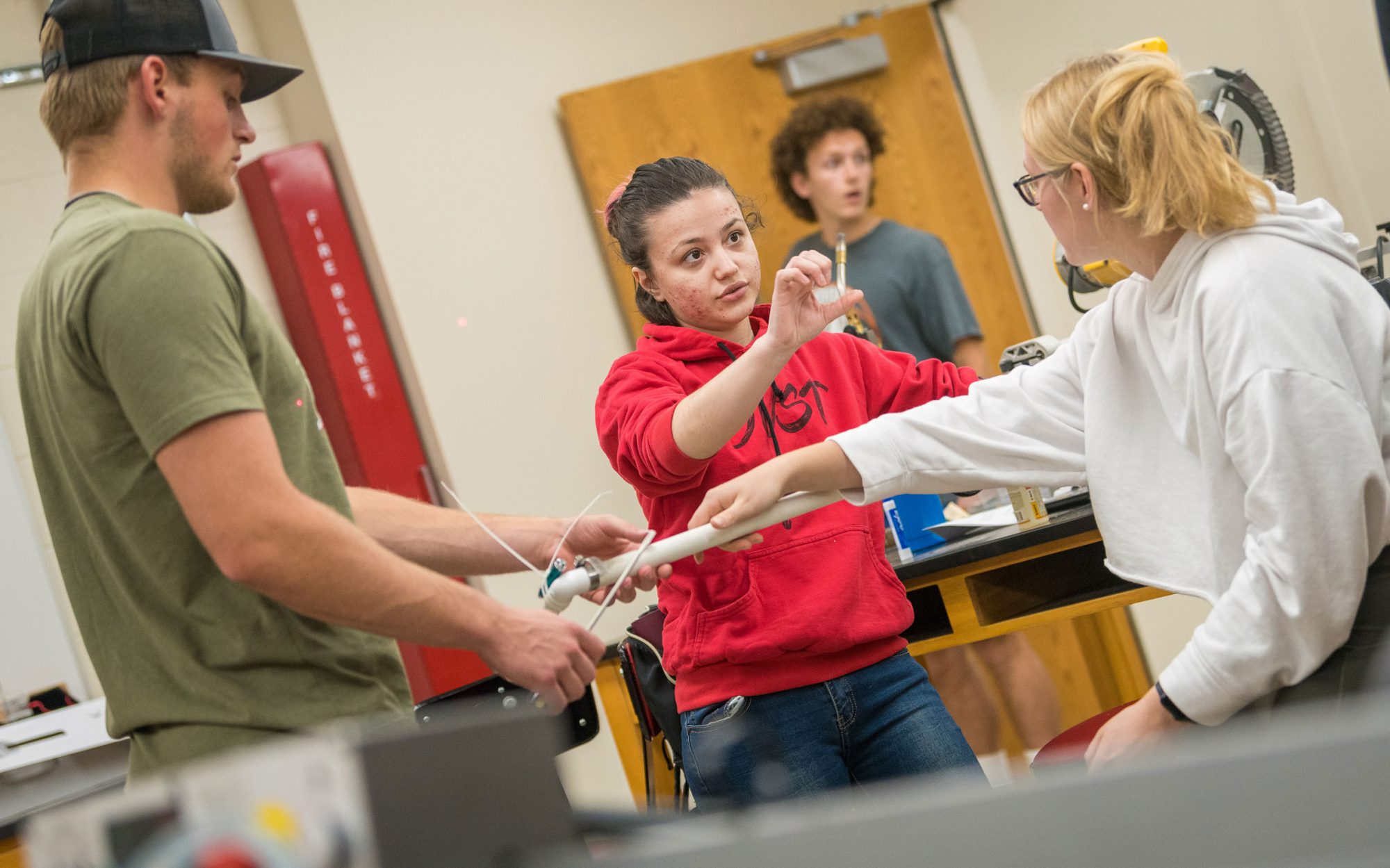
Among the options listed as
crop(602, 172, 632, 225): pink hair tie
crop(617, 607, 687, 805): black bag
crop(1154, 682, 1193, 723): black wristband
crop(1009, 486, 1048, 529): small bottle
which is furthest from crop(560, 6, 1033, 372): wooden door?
crop(1154, 682, 1193, 723): black wristband

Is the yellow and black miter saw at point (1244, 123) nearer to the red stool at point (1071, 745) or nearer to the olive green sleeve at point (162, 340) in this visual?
the red stool at point (1071, 745)

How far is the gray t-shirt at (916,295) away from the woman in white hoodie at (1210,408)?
1873 mm

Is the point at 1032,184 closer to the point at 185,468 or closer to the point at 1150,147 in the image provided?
the point at 1150,147

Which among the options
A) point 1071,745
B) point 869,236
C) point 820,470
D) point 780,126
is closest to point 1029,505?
point 1071,745

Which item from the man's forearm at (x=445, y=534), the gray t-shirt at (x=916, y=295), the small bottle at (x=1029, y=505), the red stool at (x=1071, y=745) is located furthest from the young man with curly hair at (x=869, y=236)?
the man's forearm at (x=445, y=534)

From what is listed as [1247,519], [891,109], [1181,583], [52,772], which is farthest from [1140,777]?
[891,109]

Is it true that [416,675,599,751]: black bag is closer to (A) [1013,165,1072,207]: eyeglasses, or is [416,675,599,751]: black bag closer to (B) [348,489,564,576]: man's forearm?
(B) [348,489,564,576]: man's forearm

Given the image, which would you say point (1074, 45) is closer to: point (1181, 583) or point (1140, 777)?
point (1181, 583)

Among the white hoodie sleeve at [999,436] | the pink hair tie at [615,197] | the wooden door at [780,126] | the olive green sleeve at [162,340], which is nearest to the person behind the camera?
the olive green sleeve at [162,340]

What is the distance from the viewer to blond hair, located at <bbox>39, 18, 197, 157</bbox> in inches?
49.5

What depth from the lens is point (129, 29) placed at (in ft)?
4.11

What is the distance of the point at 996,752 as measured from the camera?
3162mm

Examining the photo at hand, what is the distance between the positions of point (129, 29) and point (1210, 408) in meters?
1.20

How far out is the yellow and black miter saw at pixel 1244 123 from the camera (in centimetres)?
245
